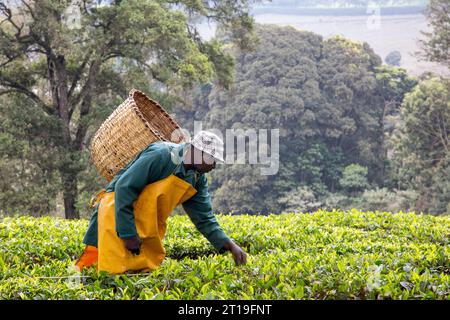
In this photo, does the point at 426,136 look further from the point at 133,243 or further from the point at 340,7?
the point at 340,7

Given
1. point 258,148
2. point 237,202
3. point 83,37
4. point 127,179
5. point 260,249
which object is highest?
point 83,37

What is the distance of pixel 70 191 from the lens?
Answer: 16250mm

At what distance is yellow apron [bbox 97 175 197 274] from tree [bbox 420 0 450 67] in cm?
2278

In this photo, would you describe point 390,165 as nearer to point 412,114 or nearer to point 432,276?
point 412,114

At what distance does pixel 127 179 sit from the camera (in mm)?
4016

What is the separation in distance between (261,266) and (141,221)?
90 centimetres

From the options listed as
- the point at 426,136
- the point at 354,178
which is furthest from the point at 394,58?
the point at 426,136

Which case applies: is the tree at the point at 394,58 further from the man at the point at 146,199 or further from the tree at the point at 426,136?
the man at the point at 146,199

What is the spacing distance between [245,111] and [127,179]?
29.2m

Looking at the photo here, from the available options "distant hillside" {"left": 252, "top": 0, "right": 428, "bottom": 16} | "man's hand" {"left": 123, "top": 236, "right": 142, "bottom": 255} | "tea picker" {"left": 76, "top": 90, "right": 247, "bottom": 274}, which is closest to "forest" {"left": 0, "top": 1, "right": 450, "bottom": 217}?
"tea picker" {"left": 76, "top": 90, "right": 247, "bottom": 274}

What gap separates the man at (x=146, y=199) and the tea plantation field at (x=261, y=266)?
0.50 feet
